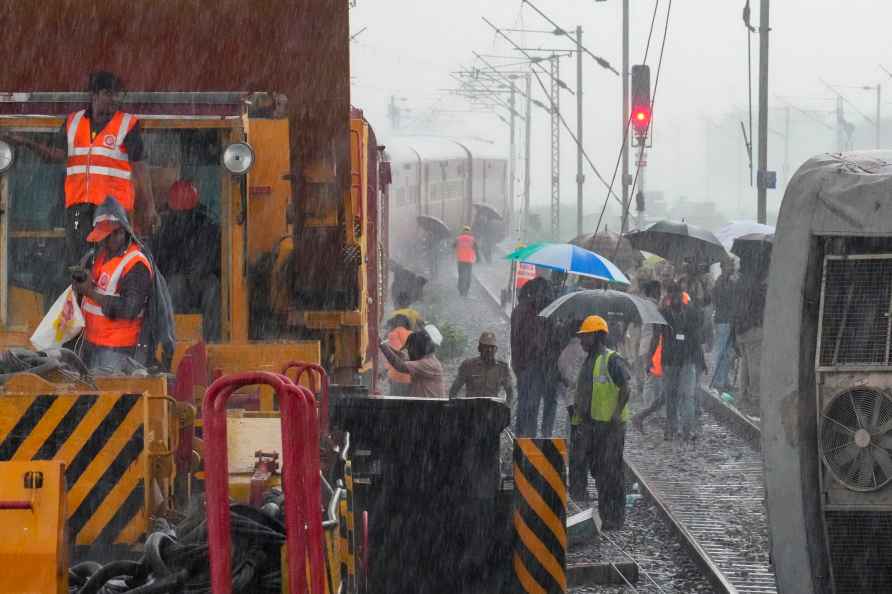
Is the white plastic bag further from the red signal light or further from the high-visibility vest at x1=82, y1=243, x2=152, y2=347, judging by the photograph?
the red signal light

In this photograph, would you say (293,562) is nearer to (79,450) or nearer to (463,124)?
(79,450)

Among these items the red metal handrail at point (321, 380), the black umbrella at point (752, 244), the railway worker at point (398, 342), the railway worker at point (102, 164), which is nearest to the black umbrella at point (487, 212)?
the black umbrella at point (752, 244)

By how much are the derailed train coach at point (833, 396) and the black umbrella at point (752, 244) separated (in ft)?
34.1

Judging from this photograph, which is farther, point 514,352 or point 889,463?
point 514,352

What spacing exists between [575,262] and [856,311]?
9.37m

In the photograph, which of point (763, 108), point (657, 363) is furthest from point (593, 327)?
point (763, 108)

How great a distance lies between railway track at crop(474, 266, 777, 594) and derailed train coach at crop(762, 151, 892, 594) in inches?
96.5

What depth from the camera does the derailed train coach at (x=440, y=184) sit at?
38.5 meters

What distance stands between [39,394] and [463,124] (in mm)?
109544

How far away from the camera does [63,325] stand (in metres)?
6.70

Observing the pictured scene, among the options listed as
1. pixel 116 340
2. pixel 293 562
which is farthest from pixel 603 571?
pixel 293 562

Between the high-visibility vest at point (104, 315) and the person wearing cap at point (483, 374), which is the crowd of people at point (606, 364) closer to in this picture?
the person wearing cap at point (483, 374)

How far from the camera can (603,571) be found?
390 inches

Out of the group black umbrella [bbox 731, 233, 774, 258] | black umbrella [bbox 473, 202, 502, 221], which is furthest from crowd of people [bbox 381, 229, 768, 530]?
black umbrella [bbox 473, 202, 502, 221]
